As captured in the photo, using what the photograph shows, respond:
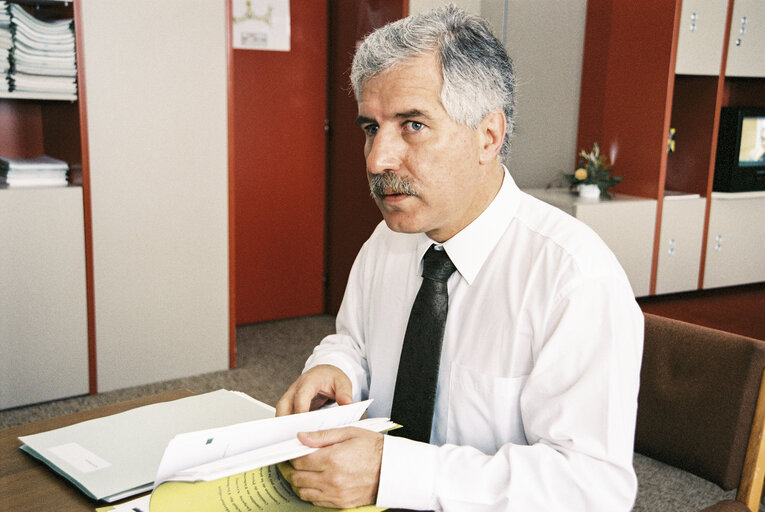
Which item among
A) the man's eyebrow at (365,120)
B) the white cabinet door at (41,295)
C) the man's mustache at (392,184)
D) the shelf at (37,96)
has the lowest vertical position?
the white cabinet door at (41,295)

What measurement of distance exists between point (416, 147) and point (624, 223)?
3231 millimetres

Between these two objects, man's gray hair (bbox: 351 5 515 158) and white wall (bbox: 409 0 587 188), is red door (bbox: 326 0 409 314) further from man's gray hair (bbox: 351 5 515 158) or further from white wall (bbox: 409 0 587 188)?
man's gray hair (bbox: 351 5 515 158)

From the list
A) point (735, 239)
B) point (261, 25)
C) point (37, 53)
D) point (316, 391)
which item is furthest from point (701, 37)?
point (316, 391)

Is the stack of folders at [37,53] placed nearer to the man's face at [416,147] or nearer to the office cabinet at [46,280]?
the office cabinet at [46,280]

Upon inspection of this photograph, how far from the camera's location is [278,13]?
13.6 ft

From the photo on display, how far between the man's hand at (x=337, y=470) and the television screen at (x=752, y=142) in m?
4.33

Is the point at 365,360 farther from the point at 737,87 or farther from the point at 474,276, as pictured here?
the point at 737,87

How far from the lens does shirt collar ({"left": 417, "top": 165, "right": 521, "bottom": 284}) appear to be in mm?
1236

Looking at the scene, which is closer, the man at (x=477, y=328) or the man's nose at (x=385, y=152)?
the man at (x=477, y=328)

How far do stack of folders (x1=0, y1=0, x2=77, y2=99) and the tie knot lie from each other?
2.30 metres

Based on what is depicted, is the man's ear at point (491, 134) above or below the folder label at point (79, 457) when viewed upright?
above

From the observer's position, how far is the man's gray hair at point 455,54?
1.15 meters

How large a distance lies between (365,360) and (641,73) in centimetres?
346

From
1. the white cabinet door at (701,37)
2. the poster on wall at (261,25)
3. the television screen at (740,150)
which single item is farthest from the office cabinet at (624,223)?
the poster on wall at (261,25)
